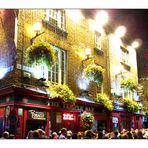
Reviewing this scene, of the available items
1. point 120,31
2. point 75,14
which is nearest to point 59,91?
point 75,14

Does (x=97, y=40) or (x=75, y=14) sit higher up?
(x=75, y=14)

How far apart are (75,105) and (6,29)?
238cm

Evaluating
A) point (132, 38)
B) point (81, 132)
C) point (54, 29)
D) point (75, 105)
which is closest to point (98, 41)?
point (132, 38)

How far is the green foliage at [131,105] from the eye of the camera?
24.4 ft

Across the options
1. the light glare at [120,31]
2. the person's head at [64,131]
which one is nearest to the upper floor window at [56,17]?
the light glare at [120,31]

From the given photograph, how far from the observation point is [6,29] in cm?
584

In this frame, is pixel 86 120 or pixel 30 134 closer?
pixel 30 134

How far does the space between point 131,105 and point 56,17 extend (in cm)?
318

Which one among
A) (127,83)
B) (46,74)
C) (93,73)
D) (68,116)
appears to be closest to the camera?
(46,74)

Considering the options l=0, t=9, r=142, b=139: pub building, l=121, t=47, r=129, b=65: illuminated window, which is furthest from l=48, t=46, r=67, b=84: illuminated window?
l=121, t=47, r=129, b=65: illuminated window

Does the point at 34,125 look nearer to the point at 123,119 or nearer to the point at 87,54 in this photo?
the point at 87,54

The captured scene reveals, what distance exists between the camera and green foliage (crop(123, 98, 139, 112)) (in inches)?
293

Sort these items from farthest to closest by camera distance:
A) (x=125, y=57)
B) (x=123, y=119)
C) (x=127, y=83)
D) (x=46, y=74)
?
(x=125, y=57), (x=123, y=119), (x=127, y=83), (x=46, y=74)

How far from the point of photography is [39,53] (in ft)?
18.9
